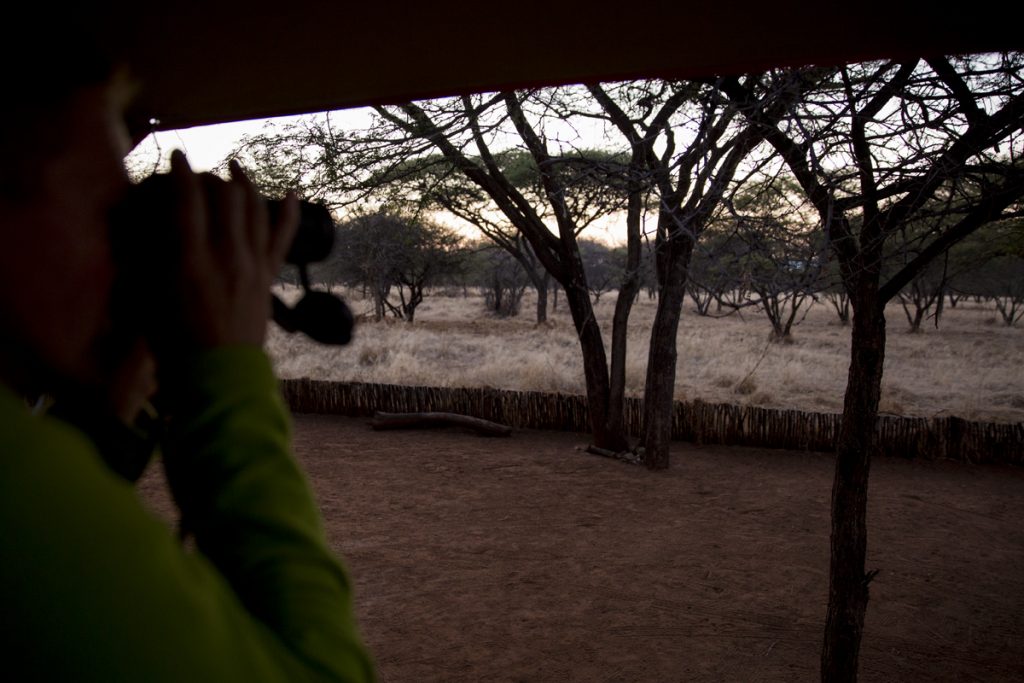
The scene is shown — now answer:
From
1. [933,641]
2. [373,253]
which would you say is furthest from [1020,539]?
[373,253]

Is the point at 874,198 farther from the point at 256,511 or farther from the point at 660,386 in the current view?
the point at 660,386

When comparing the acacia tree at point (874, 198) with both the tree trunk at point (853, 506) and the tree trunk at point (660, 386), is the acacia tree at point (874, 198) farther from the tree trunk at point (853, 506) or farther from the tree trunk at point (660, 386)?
the tree trunk at point (660, 386)

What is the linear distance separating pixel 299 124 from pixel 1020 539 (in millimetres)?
7175

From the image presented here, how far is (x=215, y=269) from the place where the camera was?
0.42m

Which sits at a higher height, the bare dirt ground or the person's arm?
the person's arm

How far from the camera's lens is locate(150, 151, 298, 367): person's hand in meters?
0.41

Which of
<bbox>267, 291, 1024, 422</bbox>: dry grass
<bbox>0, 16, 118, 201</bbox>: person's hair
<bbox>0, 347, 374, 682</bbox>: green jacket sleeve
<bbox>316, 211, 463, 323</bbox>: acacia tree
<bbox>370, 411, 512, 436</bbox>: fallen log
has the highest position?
<bbox>316, 211, 463, 323</bbox>: acacia tree

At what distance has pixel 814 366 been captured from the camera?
50.9 feet

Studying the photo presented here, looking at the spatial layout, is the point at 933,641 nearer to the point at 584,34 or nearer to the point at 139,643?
the point at 584,34

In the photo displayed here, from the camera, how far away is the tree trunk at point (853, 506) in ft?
9.81

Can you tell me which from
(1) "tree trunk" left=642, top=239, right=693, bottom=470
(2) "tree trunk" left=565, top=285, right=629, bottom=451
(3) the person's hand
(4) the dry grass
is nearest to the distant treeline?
(2) "tree trunk" left=565, top=285, right=629, bottom=451

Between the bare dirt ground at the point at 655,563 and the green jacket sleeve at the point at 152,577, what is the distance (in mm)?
3687

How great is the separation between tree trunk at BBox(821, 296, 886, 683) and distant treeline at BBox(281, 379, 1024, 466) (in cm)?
564

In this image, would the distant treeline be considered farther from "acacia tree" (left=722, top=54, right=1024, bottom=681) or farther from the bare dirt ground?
"acacia tree" (left=722, top=54, right=1024, bottom=681)
